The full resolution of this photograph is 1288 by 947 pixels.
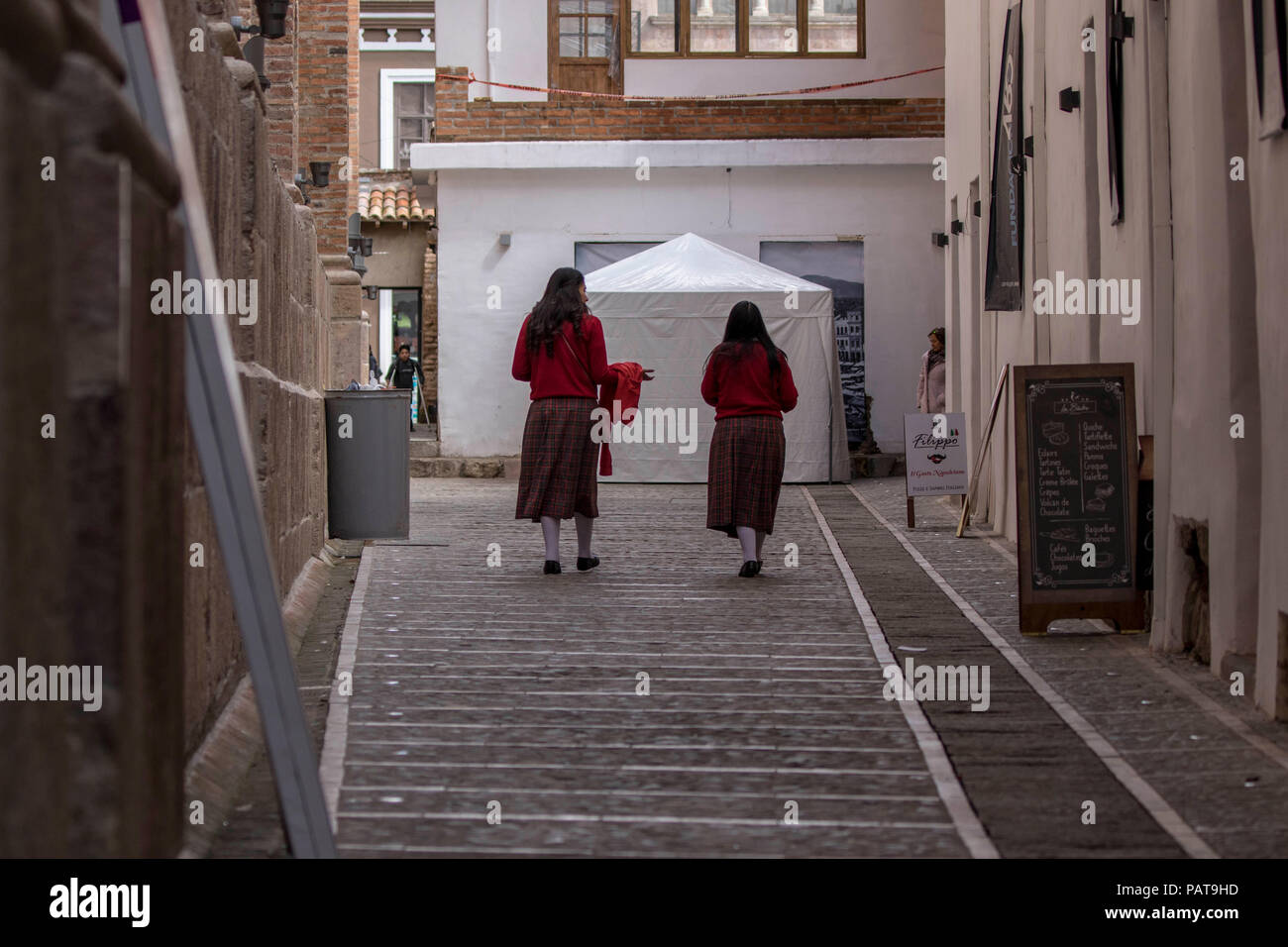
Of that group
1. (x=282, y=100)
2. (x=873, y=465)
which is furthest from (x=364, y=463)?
(x=873, y=465)

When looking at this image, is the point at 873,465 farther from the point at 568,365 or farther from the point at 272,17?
the point at 272,17

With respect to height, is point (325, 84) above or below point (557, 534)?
above

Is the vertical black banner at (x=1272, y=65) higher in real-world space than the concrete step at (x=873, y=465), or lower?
higher

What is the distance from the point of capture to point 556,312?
10.3 m

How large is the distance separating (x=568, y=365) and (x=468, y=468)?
1099 centimetres

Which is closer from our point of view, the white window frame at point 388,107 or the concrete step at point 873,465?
the concrete step at point 873,465

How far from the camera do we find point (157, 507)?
9.76 feet

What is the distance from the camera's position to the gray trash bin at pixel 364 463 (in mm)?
11336

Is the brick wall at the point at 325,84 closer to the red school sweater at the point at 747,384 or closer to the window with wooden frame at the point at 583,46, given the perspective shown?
the window with wooden frame at the point at 583,46

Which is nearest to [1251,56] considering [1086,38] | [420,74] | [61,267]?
[1086,38]

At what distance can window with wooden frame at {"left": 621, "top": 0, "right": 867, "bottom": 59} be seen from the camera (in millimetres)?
21562

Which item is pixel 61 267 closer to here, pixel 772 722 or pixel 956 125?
pixel 772 722

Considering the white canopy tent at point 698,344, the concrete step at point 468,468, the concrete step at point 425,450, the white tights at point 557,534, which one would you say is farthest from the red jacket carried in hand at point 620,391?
the concrete step at point 425,450

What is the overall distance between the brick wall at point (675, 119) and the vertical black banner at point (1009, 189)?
315 inches
